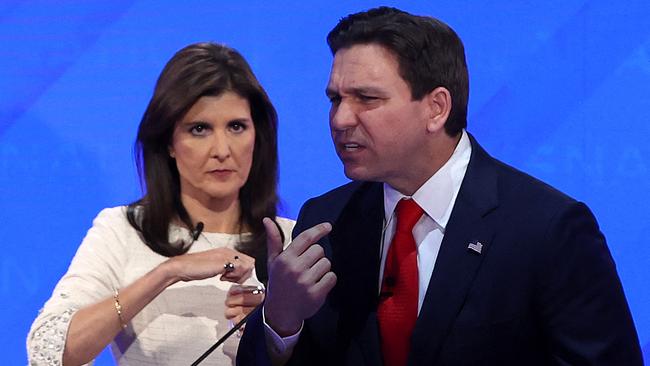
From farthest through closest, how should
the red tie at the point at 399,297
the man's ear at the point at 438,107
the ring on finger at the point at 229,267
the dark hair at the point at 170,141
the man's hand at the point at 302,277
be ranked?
1. the dark hair at the point at 170,141
2. the ring on finger at the point at 229,267
3. the man's ear at the point at 438,107
4. the red tie at the point at 399,297
5. the man's hand at the point at 302,277

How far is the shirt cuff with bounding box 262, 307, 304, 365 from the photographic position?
1.91 metres

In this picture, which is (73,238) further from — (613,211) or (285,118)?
(613,211)

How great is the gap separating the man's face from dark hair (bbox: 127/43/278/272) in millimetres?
739

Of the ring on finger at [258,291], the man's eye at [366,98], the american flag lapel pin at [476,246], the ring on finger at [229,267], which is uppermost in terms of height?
the man's eye at [366,98]

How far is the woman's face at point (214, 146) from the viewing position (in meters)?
2.63

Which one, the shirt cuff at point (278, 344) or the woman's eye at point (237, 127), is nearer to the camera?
the shirt cuff at point (278, 344)

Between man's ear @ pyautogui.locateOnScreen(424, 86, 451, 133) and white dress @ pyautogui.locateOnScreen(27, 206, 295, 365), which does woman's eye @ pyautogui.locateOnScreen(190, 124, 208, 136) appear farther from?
man's ear @ pyautogui.locateOnScreen(424, 86, 451, 133)

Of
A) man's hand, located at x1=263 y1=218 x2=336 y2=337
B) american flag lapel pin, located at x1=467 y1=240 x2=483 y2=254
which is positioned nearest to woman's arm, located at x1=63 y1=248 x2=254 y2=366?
man's hand, located at x1=263 y1=218 x2=336 y2=337

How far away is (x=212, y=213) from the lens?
271 centimetres

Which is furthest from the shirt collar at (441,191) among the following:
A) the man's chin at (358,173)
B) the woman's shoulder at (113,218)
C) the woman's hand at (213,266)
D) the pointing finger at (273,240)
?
the woman's shoulder at (113,218)

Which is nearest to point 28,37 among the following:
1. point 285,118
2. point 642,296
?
point 285,118

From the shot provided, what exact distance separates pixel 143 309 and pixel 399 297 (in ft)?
2.92

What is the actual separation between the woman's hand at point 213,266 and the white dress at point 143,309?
171 millimetres

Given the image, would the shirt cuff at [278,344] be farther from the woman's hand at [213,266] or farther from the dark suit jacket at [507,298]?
the woman's hand at [213,266]
